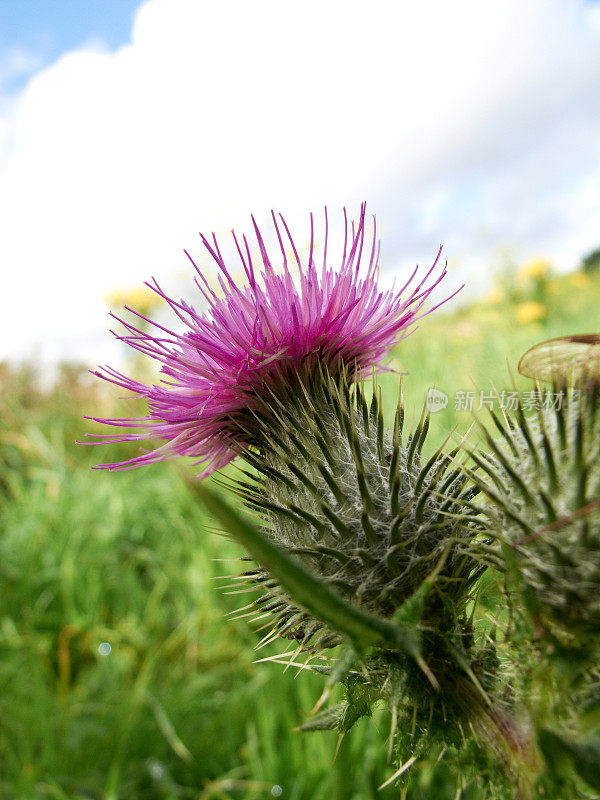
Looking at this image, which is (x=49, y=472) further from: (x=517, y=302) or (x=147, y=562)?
(x=517, y=302)

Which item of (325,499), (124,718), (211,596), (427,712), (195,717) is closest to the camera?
(427,712)

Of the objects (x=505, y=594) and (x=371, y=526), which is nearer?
(x=505, y=594)

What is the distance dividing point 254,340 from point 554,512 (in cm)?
76

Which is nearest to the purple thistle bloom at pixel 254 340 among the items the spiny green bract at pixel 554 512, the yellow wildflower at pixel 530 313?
the spiny green bract at pixel 554 512

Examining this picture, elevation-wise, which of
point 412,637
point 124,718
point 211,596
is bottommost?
point 124,718

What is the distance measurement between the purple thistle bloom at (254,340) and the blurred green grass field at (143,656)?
257 mm

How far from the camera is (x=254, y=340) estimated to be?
141 cm

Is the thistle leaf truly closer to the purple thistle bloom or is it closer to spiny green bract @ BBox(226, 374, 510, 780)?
spiny green bract @ BBox(226, 374, 510, 780)

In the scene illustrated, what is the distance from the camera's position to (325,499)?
133 centimetres

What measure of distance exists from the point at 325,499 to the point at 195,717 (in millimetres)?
3170

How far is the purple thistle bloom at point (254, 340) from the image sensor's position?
4.61ft

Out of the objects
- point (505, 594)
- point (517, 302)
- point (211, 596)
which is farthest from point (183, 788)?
point (517, 302)

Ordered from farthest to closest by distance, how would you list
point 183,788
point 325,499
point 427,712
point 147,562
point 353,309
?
point 147,562
point 183,788
point 353,309
point 325,499
point 427,712

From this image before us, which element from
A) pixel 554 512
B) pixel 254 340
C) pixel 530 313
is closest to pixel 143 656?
pixel 254 340
